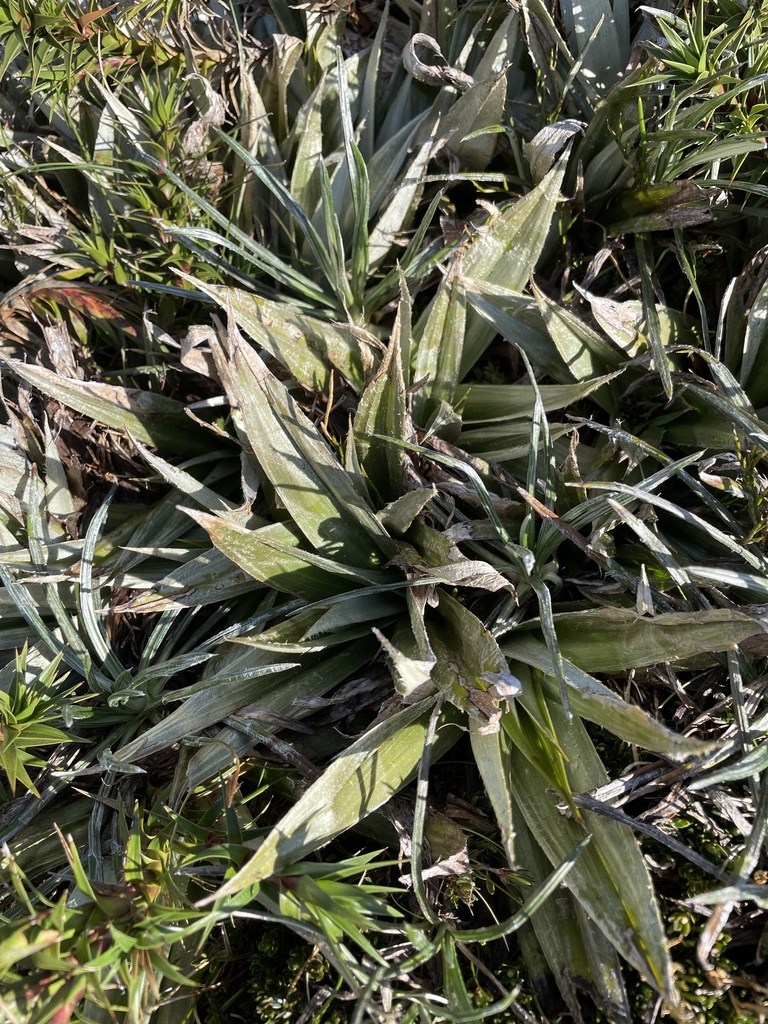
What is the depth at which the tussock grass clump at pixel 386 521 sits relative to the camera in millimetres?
1104

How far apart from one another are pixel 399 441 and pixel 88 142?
119 cm

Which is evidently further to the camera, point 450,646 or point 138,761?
point 138,761

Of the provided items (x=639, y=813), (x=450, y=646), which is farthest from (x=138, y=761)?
(x=639, y=813)

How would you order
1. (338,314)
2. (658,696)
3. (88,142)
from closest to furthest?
(658,696)
(338,314)
(88,142)

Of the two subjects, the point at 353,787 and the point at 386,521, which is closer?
the point at 353,787

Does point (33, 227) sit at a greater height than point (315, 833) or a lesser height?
greater

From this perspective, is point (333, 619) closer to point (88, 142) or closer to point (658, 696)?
point (658, 696)

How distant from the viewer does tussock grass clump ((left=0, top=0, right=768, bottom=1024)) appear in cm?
110

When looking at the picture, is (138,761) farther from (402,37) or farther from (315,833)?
(402,37)

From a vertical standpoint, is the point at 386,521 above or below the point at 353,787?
above

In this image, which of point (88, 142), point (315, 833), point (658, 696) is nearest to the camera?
point (315, 833)

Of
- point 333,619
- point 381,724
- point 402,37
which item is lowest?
point 381,724

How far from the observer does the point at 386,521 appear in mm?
1351

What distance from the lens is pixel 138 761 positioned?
1418 mm
